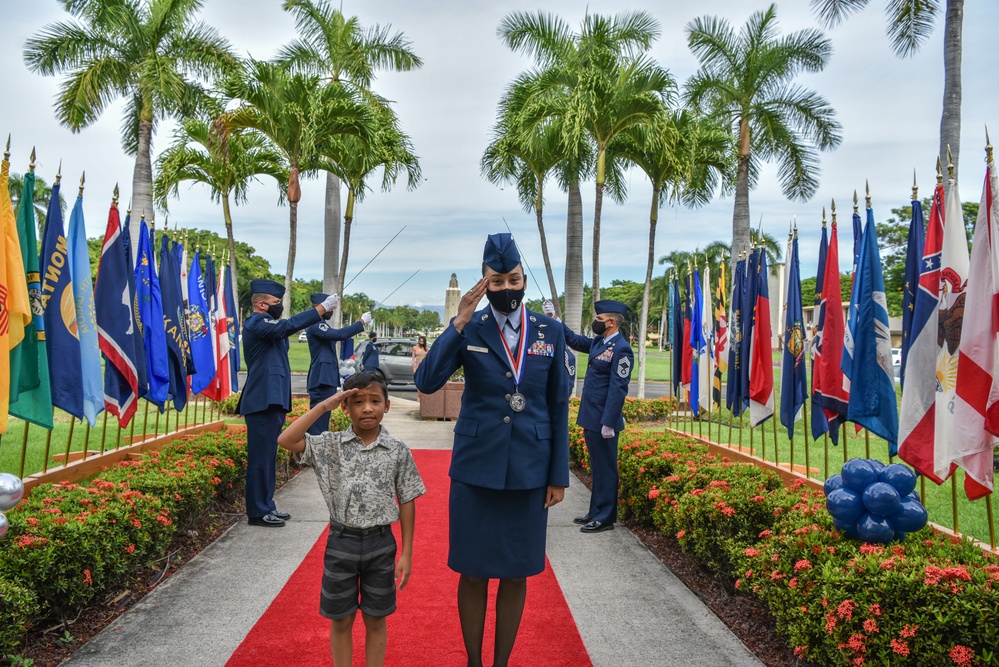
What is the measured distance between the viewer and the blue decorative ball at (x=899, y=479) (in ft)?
11.4

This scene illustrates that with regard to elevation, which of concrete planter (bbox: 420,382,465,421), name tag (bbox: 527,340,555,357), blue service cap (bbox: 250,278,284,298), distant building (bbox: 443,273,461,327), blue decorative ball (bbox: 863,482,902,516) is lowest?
concrete planter (bbox: 420,382,465,421)

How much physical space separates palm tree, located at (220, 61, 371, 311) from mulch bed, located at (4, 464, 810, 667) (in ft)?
28.2

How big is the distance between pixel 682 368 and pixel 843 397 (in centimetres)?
443

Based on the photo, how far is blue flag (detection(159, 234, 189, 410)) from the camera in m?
6.79

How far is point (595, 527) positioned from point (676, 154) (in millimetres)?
9486

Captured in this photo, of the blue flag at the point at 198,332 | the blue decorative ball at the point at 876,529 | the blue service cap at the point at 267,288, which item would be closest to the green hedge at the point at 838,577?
the blue decorative ball at the point at 876,529

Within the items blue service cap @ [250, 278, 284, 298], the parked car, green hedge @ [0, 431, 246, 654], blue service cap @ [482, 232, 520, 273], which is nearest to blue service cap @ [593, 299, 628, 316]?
blue service cap @ [250, 278, 284, 298]

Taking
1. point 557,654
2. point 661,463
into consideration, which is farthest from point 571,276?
point 557,654

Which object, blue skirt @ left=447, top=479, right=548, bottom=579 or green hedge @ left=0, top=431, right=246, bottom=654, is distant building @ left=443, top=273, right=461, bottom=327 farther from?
blue skirt @ left=447, top=479, right=548, bottom=579

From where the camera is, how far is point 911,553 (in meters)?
3.33

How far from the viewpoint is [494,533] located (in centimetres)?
311

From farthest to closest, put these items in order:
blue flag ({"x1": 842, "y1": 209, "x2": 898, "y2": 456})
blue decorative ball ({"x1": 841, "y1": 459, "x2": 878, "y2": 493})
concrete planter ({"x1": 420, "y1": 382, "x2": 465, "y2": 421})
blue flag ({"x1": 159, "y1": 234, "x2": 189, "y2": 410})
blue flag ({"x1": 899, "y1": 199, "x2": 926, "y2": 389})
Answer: concrete planter ({"x1": 420, "y1": 382, "x2": 465, "y2": 421})
blue flag ({"x1": 159, "y1": 234, "x2": 189, "y2": 410})
blue flag ({"x1": 842, "y1": 209, "x2": 898, "y2": 456})
blue flag ({"x1": 899, "y1": 199, "x2": 926, "y2": 389})
blue decorative ball ({"x1": 841, "y1": 459, "x2": 878, "y2": 493})

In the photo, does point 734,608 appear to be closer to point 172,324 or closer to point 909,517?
point 909,517

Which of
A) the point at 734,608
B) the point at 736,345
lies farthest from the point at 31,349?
the point at 736,345
